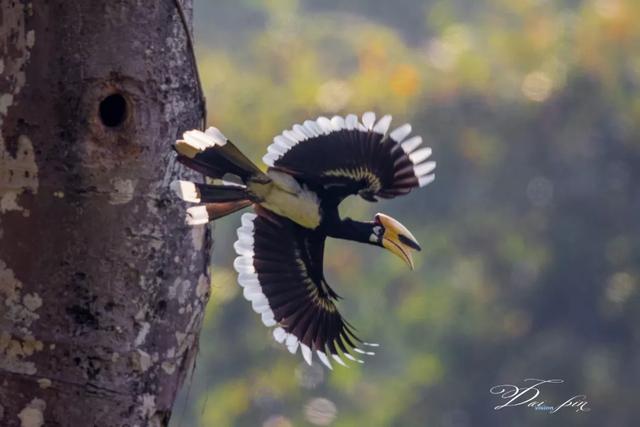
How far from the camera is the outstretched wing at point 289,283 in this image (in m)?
2.92

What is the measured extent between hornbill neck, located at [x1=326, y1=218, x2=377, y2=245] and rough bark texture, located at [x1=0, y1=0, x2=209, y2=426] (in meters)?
0.42

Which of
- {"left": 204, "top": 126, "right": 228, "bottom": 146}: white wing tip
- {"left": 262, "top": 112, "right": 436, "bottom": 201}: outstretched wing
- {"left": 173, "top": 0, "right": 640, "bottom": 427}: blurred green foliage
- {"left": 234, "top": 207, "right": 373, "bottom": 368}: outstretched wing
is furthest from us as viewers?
{"left": 173, "top": 0, "right": 640, "bottom": 427}: blurred green foliage

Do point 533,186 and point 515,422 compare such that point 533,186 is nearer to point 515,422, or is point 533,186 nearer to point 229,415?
point 515,422

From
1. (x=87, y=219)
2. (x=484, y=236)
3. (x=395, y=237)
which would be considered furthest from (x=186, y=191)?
(x=484, y=236)

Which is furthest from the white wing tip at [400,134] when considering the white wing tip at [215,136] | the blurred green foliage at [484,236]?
the blurred green foliage at [484,236]

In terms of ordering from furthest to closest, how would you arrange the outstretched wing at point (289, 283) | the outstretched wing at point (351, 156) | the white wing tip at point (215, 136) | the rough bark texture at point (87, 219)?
the outstretched wing at point (289, 283), the outstretched wing at point (351, 156), the white wing tip at point (215, 136), the rough bark texture at point (87, 219)

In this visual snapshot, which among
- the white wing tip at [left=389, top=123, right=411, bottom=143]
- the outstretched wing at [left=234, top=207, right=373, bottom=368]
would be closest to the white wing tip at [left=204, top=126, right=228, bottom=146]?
the outstretched wing at [left=234, top=207, right=373, bottom=368]

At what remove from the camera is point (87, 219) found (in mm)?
2525

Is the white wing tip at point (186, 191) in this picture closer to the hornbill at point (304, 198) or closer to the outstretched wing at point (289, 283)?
the hornbill at point (304, 198)

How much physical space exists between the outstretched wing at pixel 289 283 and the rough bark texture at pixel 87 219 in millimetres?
299

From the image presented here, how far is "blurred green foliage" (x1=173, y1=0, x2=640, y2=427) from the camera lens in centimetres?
822

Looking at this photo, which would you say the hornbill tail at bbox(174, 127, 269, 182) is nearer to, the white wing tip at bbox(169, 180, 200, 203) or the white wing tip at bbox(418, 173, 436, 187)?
the white wing tip at bbox(169, 180, 200, 203)

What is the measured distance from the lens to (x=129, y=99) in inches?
103

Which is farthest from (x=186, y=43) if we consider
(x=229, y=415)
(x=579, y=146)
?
(x=579, y=146)
